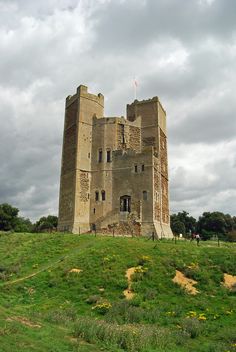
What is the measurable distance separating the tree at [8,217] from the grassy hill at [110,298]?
28.2m

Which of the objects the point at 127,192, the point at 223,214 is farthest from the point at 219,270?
the point at 223,214

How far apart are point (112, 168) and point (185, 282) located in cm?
2531

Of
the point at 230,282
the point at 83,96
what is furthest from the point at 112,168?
the point at 230,282

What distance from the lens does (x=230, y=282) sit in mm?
25375

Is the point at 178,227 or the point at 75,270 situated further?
the point at 178,227

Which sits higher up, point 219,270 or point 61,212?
point 61,212

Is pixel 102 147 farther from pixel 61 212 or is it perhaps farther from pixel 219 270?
pixel 219 270

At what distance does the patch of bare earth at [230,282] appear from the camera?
953 inches

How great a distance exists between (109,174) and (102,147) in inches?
144

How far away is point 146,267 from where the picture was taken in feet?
89.5

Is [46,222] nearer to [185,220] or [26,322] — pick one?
[185,220]

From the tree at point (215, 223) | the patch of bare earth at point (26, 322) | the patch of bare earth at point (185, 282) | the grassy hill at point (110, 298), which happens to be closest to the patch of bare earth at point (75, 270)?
the grassy hill at point (110, 298)

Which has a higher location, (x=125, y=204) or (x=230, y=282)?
(x=125, y=204)

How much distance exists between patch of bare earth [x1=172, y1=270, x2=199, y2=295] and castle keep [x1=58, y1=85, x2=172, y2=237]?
18.1 metres
